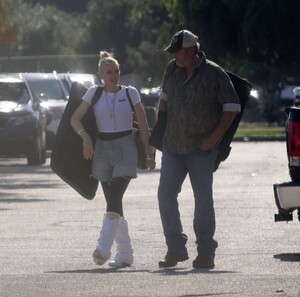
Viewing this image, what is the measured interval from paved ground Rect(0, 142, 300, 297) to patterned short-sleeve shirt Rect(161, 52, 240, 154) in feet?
3.34

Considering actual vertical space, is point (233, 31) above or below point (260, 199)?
above

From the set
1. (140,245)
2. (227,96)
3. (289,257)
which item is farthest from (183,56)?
(140,245)

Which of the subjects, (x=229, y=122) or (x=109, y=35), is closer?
(x=229, y=122)

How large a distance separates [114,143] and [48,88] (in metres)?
18.4

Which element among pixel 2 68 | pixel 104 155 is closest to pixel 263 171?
pixel 104 155

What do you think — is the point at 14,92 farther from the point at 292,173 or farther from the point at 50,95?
the point at 292,173

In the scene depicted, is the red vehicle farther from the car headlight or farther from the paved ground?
the car headlight

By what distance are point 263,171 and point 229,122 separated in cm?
1371

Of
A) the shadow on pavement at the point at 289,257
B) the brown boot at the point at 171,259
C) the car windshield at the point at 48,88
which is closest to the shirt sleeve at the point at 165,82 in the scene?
the brown boot at the point at 171,259

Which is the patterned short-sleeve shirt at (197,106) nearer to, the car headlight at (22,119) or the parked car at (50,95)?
the car headlight at (22,119)

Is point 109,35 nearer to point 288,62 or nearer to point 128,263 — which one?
point 288,62

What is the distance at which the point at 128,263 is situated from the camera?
11109 millimetres

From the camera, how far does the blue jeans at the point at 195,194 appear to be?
10.9 meters

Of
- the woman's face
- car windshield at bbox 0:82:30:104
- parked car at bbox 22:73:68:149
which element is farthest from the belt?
parked car at bbox 22:73:68:149
